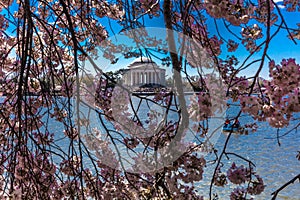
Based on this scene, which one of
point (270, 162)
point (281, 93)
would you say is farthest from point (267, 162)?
point (281, 93)

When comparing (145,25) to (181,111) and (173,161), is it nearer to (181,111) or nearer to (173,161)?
(181,111)

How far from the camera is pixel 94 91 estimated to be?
2.03 m

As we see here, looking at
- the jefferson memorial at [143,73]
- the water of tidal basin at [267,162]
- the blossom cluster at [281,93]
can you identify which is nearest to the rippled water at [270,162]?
the water of tidal basin at [267,162]

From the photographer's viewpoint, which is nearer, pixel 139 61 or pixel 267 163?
pixel 139 61

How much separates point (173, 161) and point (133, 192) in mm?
435

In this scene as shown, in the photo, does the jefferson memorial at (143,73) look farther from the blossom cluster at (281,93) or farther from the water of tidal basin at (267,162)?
the water of tidal basin at (267,162)

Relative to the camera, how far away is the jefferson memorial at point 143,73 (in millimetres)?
1745

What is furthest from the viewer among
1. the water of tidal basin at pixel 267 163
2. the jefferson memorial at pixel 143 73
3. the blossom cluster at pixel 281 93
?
the water of tidal basin at pixel 267 163

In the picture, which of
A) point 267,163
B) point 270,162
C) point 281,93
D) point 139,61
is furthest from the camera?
point 270,162

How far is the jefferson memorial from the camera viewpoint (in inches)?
68.7

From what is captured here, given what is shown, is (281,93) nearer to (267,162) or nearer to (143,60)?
(143,60)

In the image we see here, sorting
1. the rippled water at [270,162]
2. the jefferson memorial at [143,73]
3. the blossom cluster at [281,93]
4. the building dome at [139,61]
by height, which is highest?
the building dome at [139,61]

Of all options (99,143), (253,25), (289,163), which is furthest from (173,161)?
(289,163)

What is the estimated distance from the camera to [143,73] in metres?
1.79
